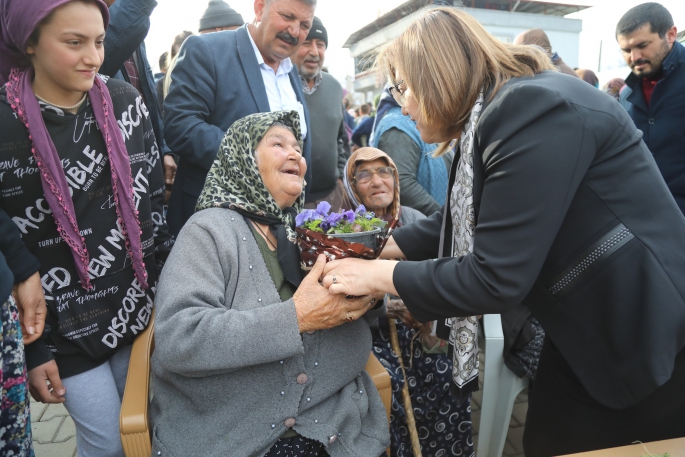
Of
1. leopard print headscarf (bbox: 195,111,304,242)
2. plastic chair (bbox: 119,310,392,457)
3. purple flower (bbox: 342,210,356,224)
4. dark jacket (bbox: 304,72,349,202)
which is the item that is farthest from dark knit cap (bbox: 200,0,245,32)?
purple flower (bbox: 342,210,356,224)

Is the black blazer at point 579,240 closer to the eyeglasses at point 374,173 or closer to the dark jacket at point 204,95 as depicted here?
the dark jacket at point 204,95

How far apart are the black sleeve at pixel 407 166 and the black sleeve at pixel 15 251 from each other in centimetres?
269

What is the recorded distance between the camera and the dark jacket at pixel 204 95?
2883 millimetres

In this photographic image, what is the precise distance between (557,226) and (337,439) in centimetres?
125

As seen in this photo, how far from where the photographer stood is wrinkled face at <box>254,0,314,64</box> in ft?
10.1

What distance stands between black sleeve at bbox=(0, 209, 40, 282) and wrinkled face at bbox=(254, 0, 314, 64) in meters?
1.93

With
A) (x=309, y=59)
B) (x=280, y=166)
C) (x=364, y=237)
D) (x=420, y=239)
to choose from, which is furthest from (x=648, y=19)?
(x=364, y=237)

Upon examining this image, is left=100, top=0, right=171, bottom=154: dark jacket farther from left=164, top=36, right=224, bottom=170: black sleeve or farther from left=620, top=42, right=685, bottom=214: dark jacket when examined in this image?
left=620, top=42, right=685, bottom=214: dark jacket

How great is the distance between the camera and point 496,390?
2.93 meters

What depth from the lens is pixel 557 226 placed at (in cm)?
145

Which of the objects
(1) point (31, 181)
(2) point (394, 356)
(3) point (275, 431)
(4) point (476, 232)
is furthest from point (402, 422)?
(1) point (31, 181)

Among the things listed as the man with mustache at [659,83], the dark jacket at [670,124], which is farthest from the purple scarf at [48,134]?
the dark jacket at [670,124]

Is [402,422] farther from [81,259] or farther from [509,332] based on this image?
[81,259]

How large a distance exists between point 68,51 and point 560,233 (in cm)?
197
